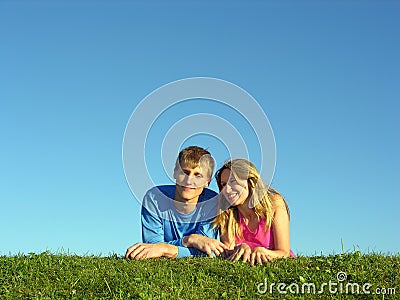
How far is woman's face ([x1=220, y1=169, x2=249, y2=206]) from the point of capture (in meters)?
10.8

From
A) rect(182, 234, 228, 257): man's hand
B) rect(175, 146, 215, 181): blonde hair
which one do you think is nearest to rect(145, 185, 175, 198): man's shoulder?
rect(175, 146, 215, 181): blonde hair

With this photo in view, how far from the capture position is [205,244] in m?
10.5

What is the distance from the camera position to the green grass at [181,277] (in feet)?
27.9

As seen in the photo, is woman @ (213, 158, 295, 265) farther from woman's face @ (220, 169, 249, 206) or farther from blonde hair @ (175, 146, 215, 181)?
blonde hair @ (175, 146, 215, 181)

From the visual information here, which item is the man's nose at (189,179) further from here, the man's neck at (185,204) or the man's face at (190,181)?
the man's neck at (185,204)

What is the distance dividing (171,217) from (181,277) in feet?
7.52

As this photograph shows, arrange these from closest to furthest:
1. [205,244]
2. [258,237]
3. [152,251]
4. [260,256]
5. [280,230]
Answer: [260,256] → [152,251] → [205,244] → [280,230] → [258,237]

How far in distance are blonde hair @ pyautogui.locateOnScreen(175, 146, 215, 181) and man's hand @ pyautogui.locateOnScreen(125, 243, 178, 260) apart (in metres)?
1.48

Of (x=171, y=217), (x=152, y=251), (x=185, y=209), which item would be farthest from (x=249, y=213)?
(x=152, y=251)

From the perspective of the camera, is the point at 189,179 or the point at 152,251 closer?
the point at 152,251

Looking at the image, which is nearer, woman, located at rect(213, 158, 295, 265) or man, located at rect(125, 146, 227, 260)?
man, located at rect(125, 146, 227, 260)

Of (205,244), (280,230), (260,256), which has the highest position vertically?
(280,230)

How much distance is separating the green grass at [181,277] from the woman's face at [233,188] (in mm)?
1296

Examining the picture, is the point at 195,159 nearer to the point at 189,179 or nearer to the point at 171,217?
the point at 189,179
